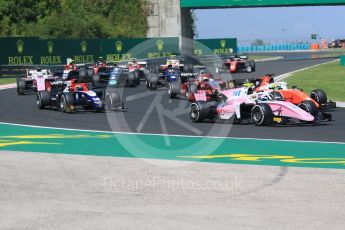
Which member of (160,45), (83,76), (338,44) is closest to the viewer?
(83,76)

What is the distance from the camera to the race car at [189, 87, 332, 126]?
1802cm

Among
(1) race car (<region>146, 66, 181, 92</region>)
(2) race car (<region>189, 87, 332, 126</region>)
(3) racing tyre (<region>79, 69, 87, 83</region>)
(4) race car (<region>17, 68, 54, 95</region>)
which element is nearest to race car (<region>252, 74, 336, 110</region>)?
(2) race car (<region>189, 87, 332, 126</region>)

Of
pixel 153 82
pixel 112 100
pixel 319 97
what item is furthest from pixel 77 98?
pixel 153 82

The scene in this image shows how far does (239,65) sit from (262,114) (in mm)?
26153

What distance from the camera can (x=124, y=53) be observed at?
53656 mm

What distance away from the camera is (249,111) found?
19094 mm

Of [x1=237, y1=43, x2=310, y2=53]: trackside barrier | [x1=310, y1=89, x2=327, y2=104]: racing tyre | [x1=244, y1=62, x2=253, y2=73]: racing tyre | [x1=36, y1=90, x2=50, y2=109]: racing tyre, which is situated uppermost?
[x1=310, y1=89, x2=327, y2=104]: racing tyre

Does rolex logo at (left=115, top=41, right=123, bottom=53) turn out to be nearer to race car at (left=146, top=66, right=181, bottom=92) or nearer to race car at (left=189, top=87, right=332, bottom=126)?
race car at (left=146, top=66, right=181, bottom=92)

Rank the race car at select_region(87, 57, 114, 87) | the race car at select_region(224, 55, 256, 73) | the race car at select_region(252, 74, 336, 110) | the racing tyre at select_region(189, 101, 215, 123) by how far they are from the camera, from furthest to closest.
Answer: the race car at select_region(224, 55, 256, 73), the race car at select_region(87, 57, 114, 87), the racing tyre at select_region(189, 101, 215, 123), the race car at select_region(252, 74, 336, 110)

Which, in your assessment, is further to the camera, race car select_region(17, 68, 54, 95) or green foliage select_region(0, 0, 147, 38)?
green foliage select_region(0, 0, 147, 38)

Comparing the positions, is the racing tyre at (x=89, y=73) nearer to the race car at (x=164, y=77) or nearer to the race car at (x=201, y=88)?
the race car at (x=164, y=77)

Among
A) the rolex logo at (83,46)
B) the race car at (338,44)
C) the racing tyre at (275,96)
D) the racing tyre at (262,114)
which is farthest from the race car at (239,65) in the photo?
the race car at (338,44)

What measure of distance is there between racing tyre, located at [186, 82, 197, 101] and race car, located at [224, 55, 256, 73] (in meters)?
17.4

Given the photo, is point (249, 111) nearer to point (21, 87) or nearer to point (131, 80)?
point (21, 87)
